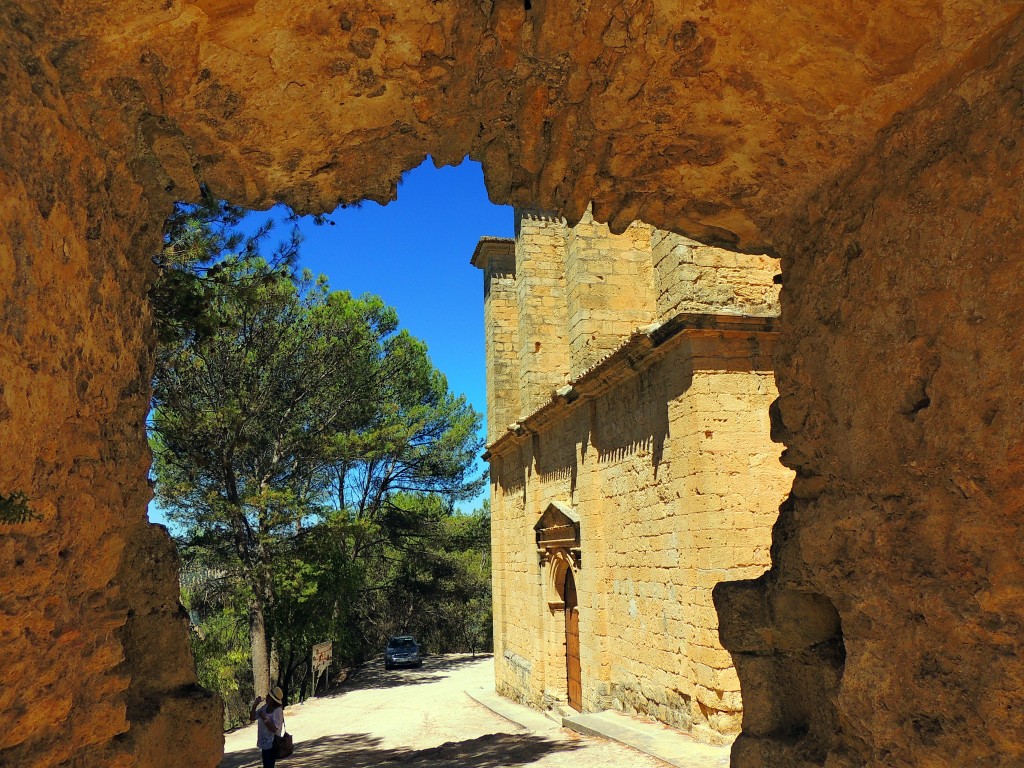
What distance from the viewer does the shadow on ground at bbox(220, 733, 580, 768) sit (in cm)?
905

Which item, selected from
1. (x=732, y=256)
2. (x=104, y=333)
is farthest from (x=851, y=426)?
(x=732, y=256)

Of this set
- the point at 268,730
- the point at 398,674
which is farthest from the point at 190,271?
the point at 398,674

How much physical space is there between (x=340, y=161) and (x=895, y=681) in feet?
9.31

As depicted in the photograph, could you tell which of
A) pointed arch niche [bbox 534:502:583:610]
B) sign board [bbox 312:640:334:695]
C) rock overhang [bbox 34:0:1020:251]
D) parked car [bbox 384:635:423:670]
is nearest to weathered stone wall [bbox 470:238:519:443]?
pointed arch niche [bbox 534:502:583:610]

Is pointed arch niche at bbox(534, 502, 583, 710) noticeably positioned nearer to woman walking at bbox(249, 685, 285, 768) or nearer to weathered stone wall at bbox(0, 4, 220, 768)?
woman walking at bbox(249, 685, 285, 768)

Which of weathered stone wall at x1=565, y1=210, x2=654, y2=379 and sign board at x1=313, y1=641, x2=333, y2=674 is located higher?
weathered stone wall at x1=565, y1=210, x2=654, y2=379

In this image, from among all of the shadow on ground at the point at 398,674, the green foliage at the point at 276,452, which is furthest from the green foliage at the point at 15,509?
the shadow on ground at the point at 398,674

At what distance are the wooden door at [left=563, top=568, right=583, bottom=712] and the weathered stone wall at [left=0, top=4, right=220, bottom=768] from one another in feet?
32.2

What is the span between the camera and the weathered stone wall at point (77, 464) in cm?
213

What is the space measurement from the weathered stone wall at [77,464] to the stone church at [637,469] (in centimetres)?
620

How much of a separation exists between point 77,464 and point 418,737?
10.8 metres

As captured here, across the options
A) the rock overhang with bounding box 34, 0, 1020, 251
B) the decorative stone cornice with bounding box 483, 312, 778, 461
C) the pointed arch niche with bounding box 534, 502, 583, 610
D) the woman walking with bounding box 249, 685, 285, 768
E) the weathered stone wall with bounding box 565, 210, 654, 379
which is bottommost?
the woman walking with bounding box 249, 685, 285, 768

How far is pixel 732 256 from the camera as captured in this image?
9.27m

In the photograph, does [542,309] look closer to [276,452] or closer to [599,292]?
[599,292]
